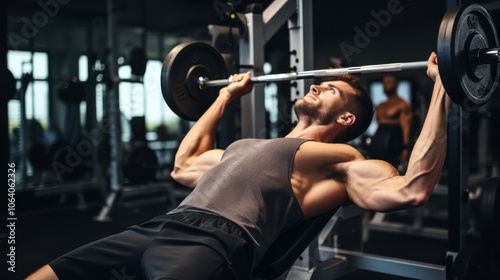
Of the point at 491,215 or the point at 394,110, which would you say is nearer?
the point at 491,215

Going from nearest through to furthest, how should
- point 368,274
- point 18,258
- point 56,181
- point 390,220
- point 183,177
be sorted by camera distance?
point 183,177
point 368,274
point 18,258
point 390,220
point 56,181

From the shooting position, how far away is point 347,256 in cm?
227

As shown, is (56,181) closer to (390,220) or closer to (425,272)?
(390,220)

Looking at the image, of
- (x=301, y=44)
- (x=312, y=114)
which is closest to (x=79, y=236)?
(x=301, y=44)

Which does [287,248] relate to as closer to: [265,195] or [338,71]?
[265,195]

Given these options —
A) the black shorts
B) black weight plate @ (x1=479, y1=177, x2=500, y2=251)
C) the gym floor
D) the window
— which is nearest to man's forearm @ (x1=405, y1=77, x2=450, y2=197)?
the black shorts

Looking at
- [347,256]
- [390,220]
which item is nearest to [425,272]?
[347,256]

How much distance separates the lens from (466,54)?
4.43 ft

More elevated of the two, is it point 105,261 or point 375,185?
point 375,185

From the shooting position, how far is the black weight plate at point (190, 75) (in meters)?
2.03

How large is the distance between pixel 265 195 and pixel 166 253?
0.32m

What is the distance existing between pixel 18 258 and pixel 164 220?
210 centimetres

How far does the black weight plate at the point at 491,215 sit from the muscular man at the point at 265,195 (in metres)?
0.77

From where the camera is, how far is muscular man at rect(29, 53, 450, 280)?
1.27 meters
